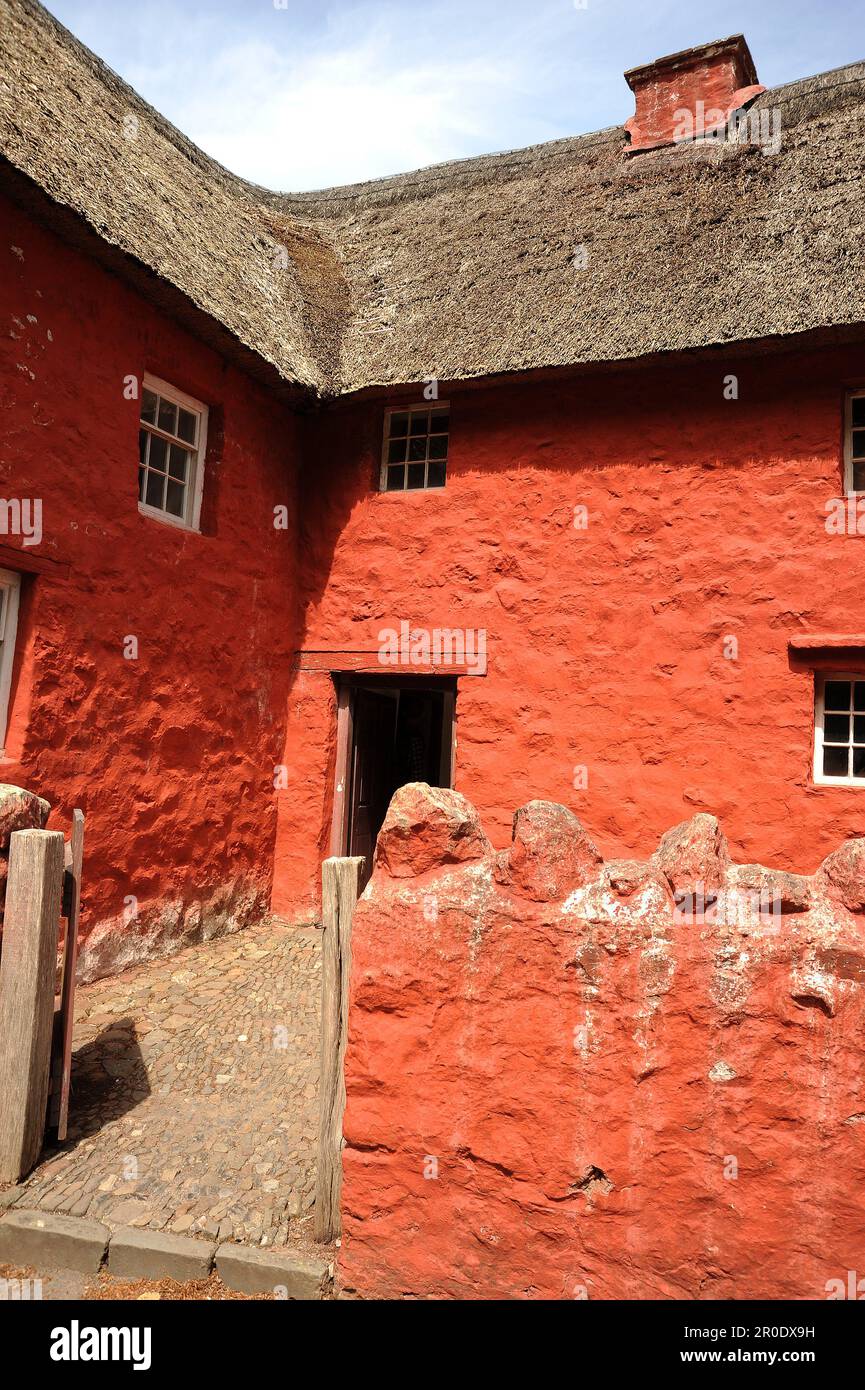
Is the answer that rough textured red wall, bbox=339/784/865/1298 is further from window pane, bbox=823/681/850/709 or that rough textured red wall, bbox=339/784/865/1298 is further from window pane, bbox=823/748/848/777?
window pane, bbox=823/681/850/709

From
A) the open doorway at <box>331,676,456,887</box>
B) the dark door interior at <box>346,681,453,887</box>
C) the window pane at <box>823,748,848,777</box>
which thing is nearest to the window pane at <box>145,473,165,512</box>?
the open doorway at <box>331,676,456,887</box>

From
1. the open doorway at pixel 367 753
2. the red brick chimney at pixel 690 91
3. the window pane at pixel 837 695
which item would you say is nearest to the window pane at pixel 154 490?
the open doorway at pixel 367 753

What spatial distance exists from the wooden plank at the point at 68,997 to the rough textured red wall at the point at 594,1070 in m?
1.67

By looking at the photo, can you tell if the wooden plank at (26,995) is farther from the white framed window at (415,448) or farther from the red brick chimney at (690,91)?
the red brick chimney at (690,91)

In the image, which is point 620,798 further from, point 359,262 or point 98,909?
point 359,262

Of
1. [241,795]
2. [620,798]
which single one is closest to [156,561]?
[241,795]

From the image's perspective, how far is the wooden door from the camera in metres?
8.52

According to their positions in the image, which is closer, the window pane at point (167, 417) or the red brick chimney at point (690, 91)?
the window pane at point (167, 417)

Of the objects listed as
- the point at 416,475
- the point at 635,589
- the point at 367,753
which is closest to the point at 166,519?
the point at 416,475

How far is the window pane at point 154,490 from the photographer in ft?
21.8

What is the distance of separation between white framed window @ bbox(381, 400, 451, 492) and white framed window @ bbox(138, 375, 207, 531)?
73.1 inches

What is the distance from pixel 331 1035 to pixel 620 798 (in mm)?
4022

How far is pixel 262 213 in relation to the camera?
30.0 ft

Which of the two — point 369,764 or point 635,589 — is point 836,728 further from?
point 369,764
